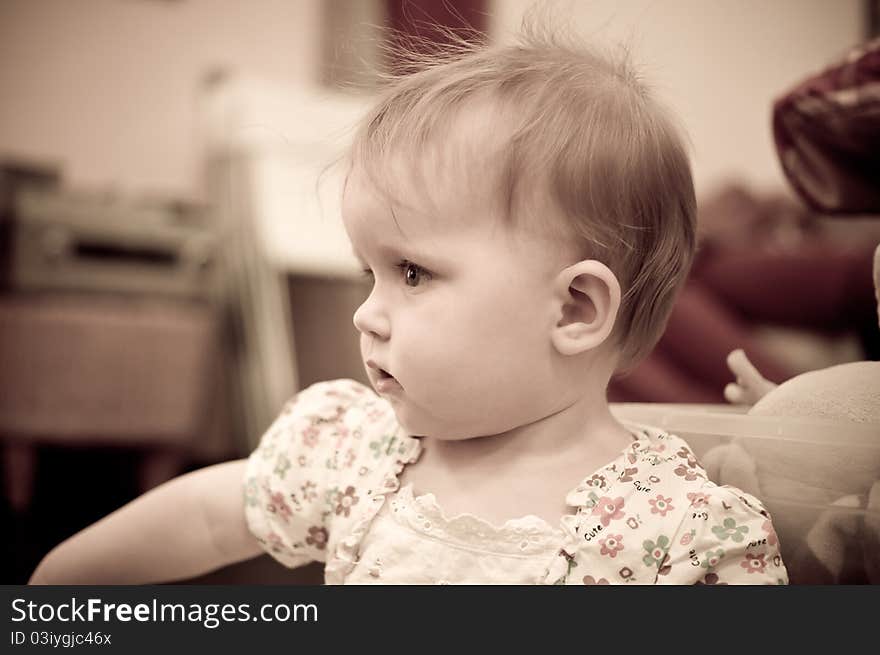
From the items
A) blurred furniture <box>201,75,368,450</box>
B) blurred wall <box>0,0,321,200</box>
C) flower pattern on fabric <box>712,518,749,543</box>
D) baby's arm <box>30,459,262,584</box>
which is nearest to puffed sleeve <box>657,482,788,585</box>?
flower pattern on fabric <box>712,518,749,543</box>

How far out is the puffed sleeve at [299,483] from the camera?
627 millimetres

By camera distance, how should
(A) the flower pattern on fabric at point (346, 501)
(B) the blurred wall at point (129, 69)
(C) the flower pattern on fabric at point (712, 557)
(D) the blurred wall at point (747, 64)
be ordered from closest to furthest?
(C) the flower pattern on fabric at point (712, 557) → (A) the flower pattern on fabric at point (346, 501) → (B) the blurred wall at point (129, 69) → (D) the blurred wall at point (747, 64)

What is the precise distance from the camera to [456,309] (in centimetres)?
54

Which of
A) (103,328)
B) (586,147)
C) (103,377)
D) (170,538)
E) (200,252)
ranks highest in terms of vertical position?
(586,147)

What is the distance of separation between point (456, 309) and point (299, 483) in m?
0.19

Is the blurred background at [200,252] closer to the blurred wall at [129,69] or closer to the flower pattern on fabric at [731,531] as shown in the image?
the blurred wall at [129,69]

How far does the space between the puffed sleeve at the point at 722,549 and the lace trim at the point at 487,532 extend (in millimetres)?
73

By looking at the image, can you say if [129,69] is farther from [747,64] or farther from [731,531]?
[731,531]

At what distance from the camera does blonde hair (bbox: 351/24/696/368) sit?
54 centimetres

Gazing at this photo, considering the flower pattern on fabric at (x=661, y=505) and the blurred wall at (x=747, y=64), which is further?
the blurred wall at (x=747, y=64)

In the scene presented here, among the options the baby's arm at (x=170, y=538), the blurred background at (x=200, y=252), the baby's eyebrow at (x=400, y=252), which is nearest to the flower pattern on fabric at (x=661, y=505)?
the baby's eyebrow at (x=400, y=252)

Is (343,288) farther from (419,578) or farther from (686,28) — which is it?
(419,578)

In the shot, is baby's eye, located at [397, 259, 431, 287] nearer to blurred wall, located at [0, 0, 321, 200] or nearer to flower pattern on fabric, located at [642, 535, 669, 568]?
flower pattern on fabric, located at [642, 535, 669, 568]

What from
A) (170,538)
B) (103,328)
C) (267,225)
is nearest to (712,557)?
(170,538)
